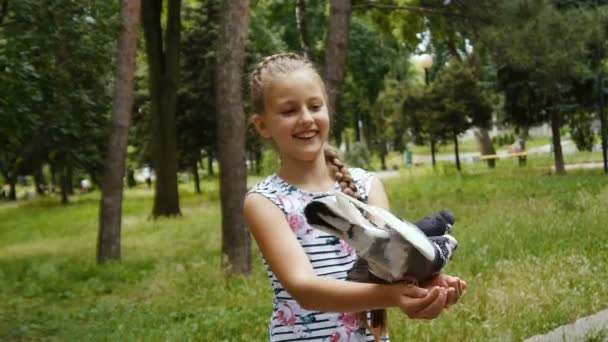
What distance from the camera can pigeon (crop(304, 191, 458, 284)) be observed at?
54.8 inches

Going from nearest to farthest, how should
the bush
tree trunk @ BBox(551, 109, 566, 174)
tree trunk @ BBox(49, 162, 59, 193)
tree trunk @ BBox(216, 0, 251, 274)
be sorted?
tree trunk @ BBox(216, 0, 251, 274) < tree trunk @ BBox(49, 162, 59, 193) < tree trunk @ BBox(551, 109, 566, 174) < the bush

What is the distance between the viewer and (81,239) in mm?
19984

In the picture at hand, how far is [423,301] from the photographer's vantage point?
1439 millimetres

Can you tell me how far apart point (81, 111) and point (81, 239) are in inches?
306

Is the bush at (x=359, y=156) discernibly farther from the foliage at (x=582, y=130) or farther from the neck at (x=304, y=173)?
the neck at (x=304, y=173)

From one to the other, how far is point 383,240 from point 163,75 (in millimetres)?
20093

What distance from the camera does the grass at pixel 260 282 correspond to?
6023 mm

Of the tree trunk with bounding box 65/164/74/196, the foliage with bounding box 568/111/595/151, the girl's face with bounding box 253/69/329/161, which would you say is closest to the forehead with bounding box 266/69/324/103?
the girl's face with bounding box 253/69/329/161

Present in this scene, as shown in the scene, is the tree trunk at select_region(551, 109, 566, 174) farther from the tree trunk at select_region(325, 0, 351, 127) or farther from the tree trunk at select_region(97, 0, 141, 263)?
the tree trunk at select_region(97, 0, 141, 263)

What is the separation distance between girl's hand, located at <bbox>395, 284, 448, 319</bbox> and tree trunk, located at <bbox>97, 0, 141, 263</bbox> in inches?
477

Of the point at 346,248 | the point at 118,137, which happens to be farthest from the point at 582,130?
the point at 346,248

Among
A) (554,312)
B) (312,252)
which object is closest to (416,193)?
(554,312)

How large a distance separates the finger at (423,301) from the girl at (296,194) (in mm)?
321

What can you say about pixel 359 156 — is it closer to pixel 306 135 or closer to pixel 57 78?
pixel 57 78
